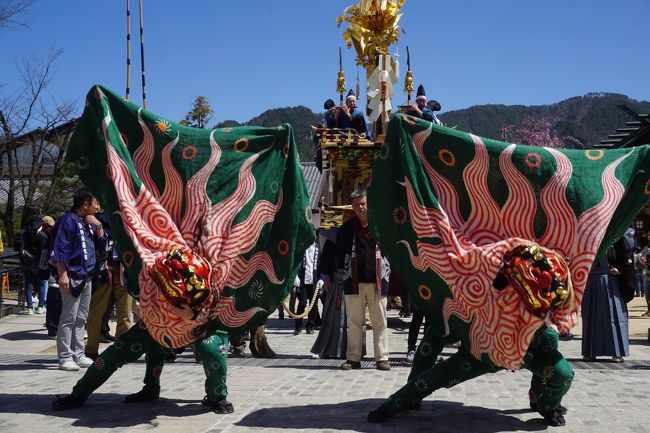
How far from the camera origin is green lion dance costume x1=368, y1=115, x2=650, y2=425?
17.9ft

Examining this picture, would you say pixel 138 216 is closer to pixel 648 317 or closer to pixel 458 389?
pixel 458 389

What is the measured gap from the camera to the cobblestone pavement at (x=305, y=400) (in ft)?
19.0

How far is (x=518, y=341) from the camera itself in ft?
17.7

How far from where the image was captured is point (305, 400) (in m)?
6.86

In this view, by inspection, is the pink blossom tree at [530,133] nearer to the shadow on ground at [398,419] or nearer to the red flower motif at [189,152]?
the shadow on ground at [398,419]

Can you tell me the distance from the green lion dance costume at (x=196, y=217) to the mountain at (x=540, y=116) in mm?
53313

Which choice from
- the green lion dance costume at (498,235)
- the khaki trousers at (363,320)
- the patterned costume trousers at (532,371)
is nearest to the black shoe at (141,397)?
the green lion dance costume at (498,235)

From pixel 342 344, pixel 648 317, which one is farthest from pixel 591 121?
pixel 342 344

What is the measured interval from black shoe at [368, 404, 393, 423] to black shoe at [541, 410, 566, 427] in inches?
47.3

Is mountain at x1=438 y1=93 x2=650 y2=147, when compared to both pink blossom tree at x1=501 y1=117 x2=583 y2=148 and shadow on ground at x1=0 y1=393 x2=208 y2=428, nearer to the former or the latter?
pink blossom tree at x1=501 y1=117 x2=583 y2=148

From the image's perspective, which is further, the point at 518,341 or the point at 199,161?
the point at 199,161

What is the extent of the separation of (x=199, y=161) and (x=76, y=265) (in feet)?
9.67

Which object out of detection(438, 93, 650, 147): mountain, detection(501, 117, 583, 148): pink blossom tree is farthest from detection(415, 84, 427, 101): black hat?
detection(438, 93, 650, 147): mountain

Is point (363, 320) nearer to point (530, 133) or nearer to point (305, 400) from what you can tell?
point (305, 400)
